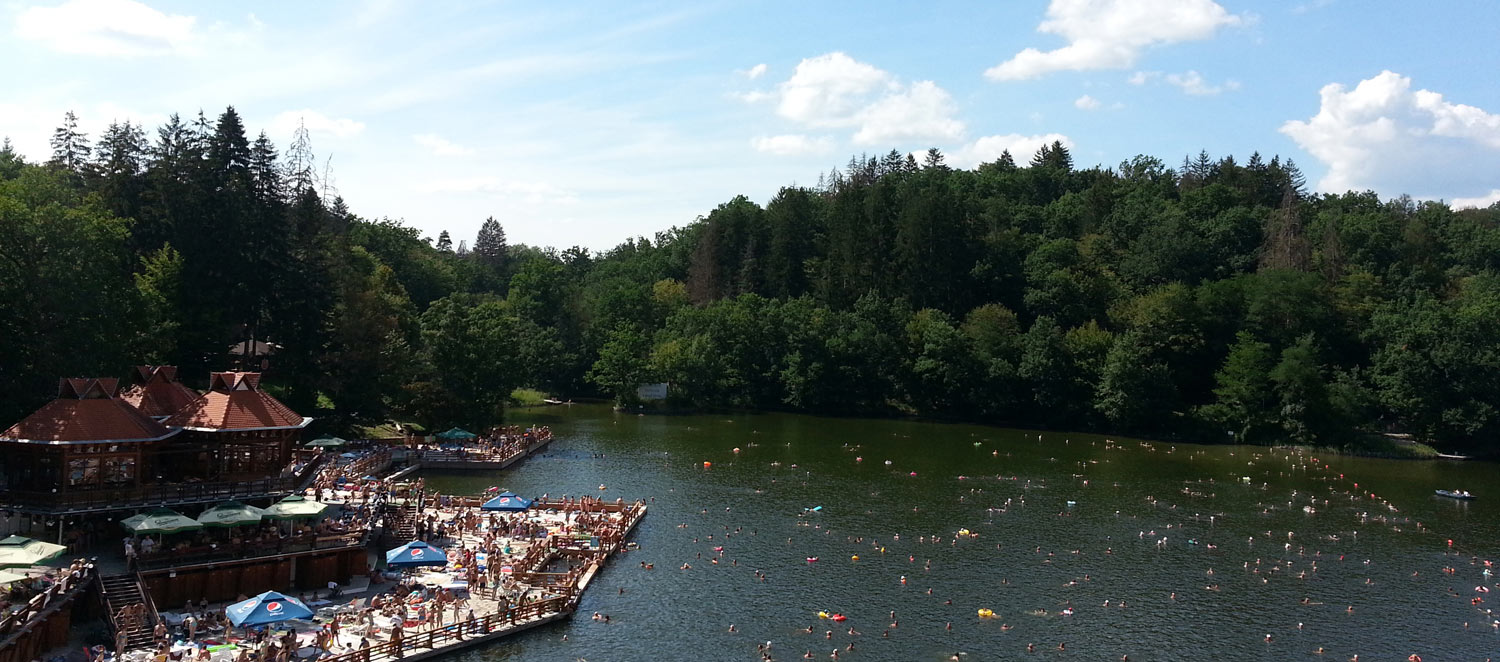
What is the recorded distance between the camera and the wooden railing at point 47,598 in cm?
2977

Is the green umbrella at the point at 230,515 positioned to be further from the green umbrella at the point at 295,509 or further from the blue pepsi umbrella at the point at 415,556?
the blue pepsi umbrella at the point at 415,556

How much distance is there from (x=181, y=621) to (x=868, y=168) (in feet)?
458

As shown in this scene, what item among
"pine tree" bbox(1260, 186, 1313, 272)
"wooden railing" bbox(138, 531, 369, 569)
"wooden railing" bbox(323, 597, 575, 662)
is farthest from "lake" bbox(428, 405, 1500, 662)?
"pine tree" bbox(1260, 186, 1313, 272)

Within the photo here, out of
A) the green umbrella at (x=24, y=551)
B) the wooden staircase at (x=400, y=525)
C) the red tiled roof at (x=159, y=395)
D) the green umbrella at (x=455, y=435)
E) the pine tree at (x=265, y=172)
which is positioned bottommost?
the wooden staircase at (x=400, y=525)

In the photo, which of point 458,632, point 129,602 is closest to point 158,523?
point 129,602

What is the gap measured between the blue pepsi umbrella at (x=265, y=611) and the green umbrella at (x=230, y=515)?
519cm

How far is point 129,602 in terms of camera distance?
35250 millimetres

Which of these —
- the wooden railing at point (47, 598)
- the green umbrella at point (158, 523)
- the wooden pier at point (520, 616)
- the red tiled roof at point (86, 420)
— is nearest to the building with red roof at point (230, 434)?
the red tiled roof at point (86, 420)

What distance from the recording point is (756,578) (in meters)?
45.7

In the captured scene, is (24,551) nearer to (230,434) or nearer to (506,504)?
(230,434)

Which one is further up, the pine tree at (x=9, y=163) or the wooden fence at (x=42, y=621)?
the pine tree at (x=9, y=163)

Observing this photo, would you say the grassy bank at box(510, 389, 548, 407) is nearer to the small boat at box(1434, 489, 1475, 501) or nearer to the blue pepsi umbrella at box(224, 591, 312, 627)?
the blue pepsi umbrella at box(224, 591, 312, 627)

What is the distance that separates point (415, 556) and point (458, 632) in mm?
7057

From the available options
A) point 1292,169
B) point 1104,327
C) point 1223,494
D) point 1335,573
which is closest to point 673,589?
point 1335,573
